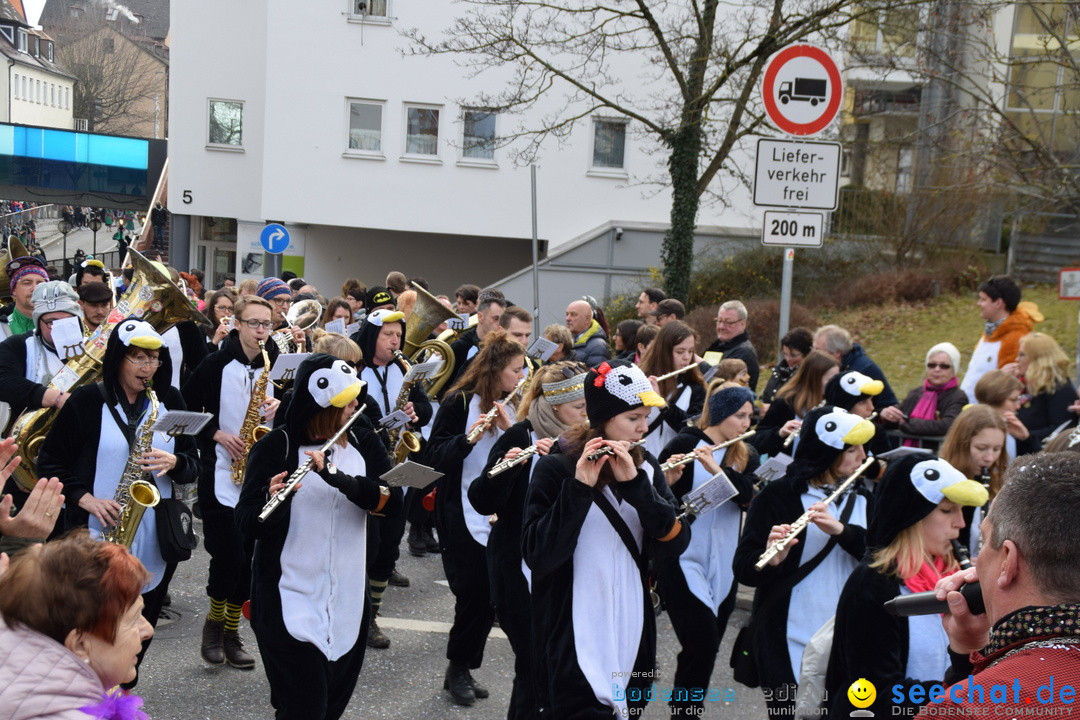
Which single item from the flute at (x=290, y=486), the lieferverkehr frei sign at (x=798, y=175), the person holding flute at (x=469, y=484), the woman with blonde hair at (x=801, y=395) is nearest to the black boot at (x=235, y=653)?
the person holding flute at (x=469, y=484)

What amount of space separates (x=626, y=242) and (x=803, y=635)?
22812mm

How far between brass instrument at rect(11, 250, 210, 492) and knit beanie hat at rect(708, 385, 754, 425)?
128 inches

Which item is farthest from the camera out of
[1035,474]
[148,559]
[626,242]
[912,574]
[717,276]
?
[626,242]

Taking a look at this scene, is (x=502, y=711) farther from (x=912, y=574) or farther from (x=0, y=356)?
(x=0, y=356)

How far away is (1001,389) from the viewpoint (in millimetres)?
7027

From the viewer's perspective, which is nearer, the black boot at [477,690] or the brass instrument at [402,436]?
the black boot at [477,690]

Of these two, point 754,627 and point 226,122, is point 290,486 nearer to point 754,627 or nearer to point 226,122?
point 754,627

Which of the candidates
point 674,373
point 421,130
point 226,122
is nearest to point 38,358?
point 674,373

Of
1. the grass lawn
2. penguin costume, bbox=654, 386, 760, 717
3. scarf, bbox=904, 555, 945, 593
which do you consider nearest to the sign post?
penguin costume, bbox=654, 386, 760, 717

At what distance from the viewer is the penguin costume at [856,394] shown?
6.50 meters

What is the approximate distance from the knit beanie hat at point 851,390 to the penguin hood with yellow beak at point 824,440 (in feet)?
5.15

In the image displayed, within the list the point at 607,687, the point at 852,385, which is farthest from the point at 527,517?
the point at 852,385

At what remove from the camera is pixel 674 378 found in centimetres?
755

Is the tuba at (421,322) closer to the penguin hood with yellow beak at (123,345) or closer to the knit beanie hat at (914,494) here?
the penguin hood with yellow beak at (123,345)
